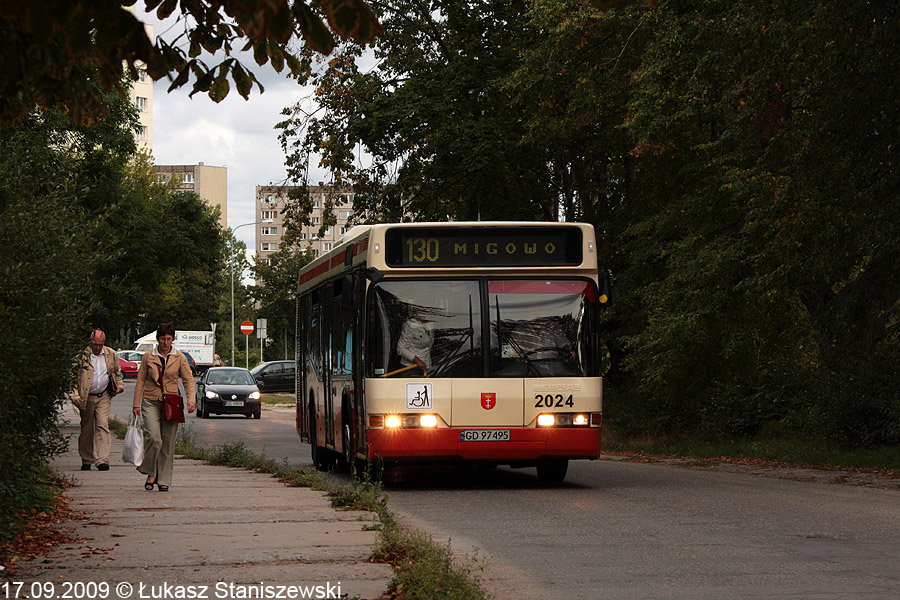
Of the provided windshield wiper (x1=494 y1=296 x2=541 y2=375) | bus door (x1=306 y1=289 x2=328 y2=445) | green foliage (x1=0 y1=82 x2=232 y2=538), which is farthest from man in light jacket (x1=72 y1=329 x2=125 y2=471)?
windshield wiper (x1=494 y1=296 x2=541 y2=375)

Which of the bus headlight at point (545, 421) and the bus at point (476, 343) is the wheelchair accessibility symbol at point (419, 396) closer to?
the bus at point (476, 343)

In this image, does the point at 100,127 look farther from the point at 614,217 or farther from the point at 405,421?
the point at 405,421

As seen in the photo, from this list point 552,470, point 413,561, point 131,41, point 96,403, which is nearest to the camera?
point 131,41

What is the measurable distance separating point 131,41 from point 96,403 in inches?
540

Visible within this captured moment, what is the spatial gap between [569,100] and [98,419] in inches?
509

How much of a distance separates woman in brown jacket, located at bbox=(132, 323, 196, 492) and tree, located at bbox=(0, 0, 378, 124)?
23.6 ft

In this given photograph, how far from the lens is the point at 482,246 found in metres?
15.9

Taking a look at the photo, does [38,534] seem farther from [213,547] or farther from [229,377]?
[229,377]

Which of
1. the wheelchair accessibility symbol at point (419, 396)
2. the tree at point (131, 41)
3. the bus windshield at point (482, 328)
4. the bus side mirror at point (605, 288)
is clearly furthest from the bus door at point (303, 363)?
the tree at point (131, 41)

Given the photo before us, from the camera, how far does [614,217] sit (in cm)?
3023

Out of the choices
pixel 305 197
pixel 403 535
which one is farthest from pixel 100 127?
pixel 403 535

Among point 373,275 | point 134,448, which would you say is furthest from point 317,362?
point 134,448

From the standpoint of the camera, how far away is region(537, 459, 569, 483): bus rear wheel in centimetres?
1673

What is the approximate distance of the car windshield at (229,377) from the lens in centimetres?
4250
